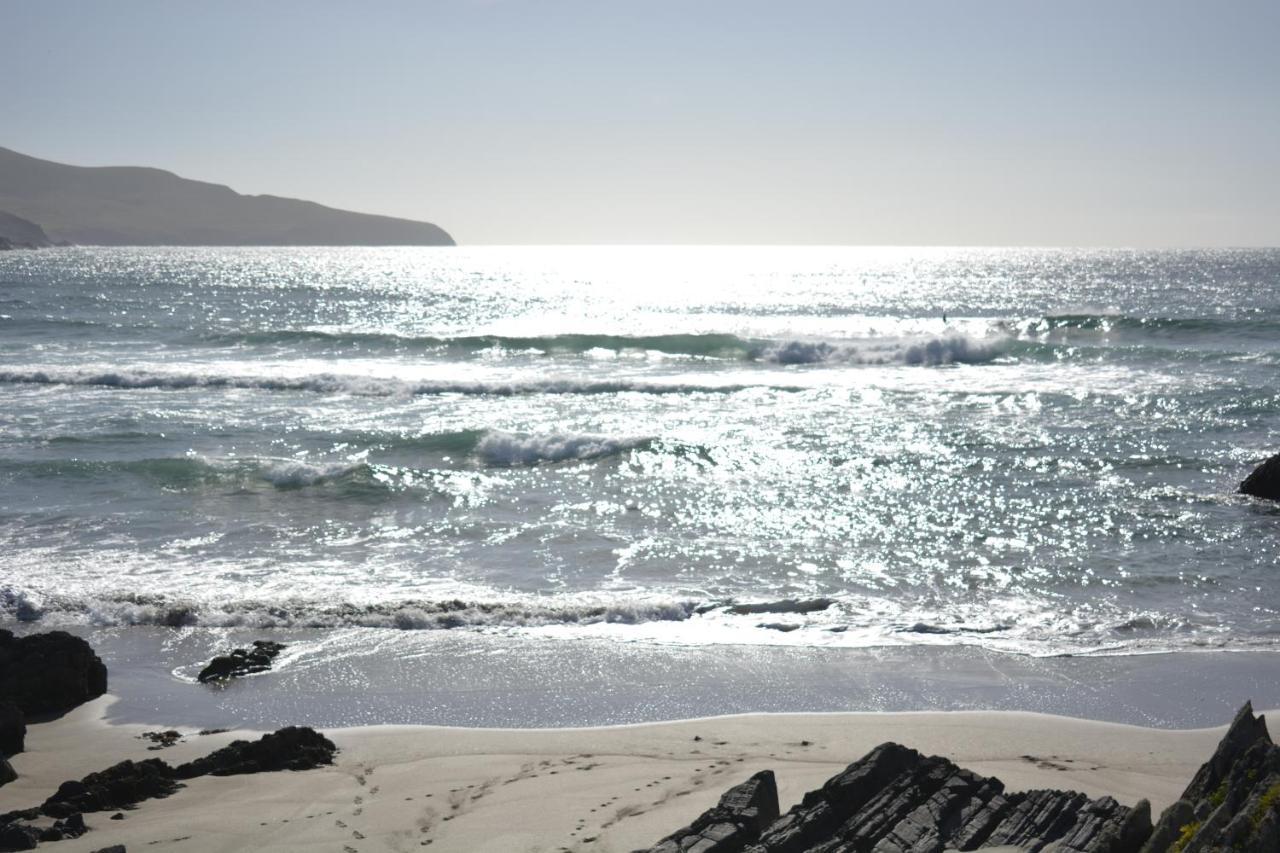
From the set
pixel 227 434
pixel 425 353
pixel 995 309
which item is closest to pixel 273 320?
pixel 425 353

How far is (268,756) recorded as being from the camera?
718cm

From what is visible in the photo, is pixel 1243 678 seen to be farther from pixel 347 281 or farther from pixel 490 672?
pixel 347 281

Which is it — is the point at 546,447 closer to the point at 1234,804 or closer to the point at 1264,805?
the point at 1234,804

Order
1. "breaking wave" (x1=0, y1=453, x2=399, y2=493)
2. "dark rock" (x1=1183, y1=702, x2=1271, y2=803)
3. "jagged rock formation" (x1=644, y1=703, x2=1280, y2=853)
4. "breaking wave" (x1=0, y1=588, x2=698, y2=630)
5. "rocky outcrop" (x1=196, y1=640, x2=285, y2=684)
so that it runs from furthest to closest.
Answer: "breaking wave" (x1=0, y1=453, x2=399, y2=493)
"breaking wave" (x1=0, y1=588, x2=698, y2=630)
"rocky outcrop" (x1=196, y1=640, x2=285, y2=684)
"dark rock" (x1=1183, y1=702, x2=1271, y2=803)
"jagged rock formation" (x1=644, y1=703, x2=1280, y2=853)

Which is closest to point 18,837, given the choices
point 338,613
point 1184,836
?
point 338,613

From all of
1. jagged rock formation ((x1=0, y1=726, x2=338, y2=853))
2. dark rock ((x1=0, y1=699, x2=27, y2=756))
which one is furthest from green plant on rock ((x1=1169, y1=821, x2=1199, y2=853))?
dark rock ((x1=0, y1=699, x2=27, y2=756))

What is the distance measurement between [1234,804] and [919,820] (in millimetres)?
1316

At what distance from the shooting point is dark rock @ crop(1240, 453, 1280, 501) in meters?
15.7

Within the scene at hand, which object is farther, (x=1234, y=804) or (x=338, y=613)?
(x=338, y=613)

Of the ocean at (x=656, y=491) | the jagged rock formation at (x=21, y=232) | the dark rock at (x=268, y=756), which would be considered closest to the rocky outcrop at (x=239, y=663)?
the ocean at (x=656, y=491)

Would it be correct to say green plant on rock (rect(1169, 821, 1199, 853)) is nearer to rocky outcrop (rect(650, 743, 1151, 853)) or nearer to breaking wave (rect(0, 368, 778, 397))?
rocky outcrop (rect(650, 743, 1151, 853))

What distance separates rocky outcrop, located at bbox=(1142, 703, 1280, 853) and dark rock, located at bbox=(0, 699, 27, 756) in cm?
717

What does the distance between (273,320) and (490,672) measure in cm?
4796

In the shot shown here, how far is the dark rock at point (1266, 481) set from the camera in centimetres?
1574
